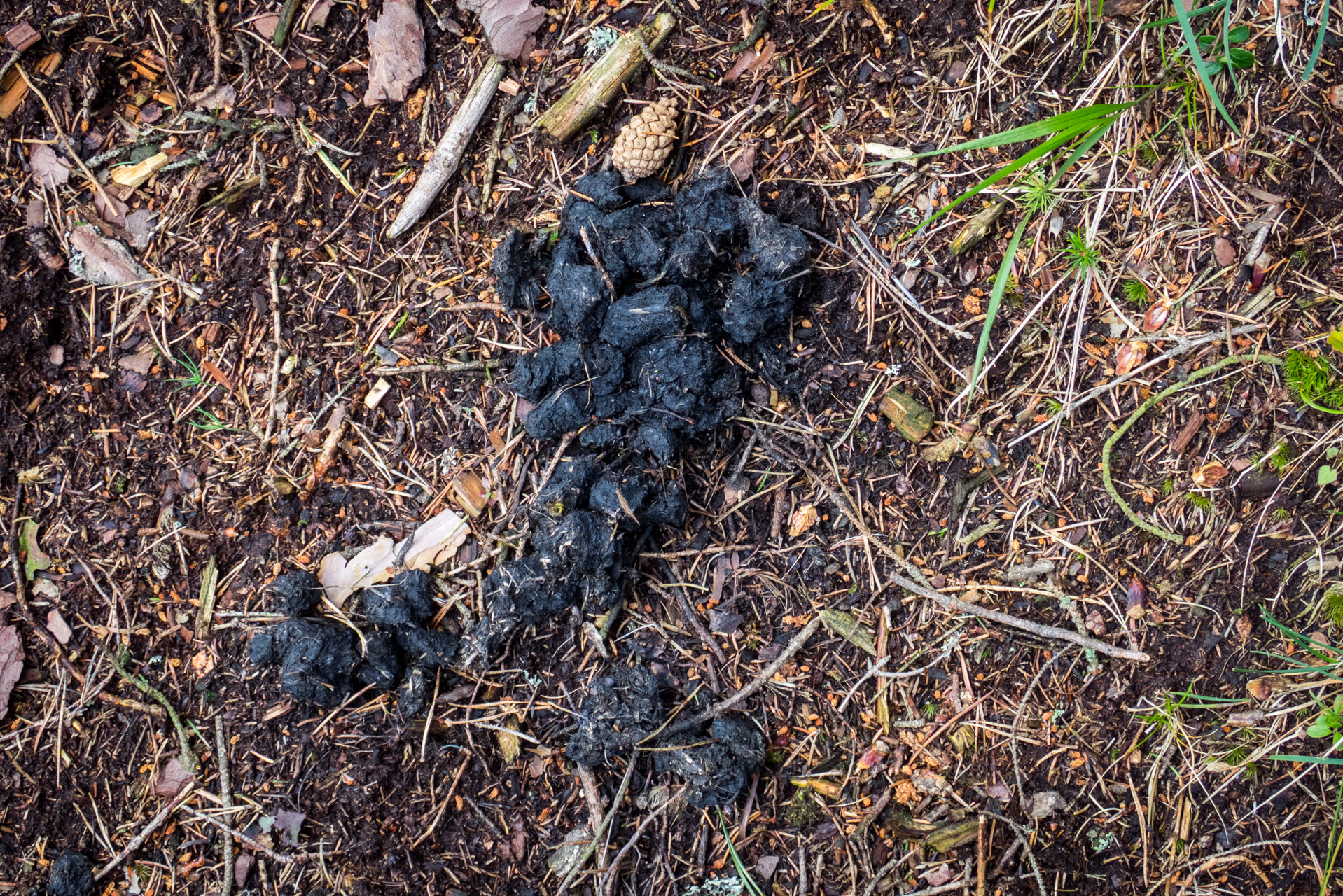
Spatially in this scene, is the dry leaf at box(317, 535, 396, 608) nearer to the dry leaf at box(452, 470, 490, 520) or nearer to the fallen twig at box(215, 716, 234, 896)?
the dry leaf at box(452, 470, 490, 520)

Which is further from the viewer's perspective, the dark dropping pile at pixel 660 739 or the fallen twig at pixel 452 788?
the fallen twig at pixel 452 788

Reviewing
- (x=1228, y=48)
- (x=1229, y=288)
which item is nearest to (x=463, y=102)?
(x=1228, y=48)

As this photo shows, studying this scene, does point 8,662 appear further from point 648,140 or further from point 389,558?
point 648,140

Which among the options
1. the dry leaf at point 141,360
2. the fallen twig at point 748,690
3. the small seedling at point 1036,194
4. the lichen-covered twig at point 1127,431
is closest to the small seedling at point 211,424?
the dry leaf at point 141,360

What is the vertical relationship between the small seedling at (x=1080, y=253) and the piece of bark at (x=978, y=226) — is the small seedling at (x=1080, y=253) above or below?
below

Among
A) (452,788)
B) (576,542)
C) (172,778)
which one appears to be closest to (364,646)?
(452,788)

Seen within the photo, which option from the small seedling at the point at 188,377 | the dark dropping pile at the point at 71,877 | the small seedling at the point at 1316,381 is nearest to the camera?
the small seedling at the point at 1316,381

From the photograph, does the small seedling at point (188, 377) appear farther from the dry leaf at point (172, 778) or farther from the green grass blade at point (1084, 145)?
the green grass blade at point (1084, 145)

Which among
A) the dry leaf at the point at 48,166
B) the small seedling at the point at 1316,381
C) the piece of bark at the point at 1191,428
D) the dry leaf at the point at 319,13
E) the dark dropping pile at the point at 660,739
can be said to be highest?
the dry leaf at the point at 319,13
